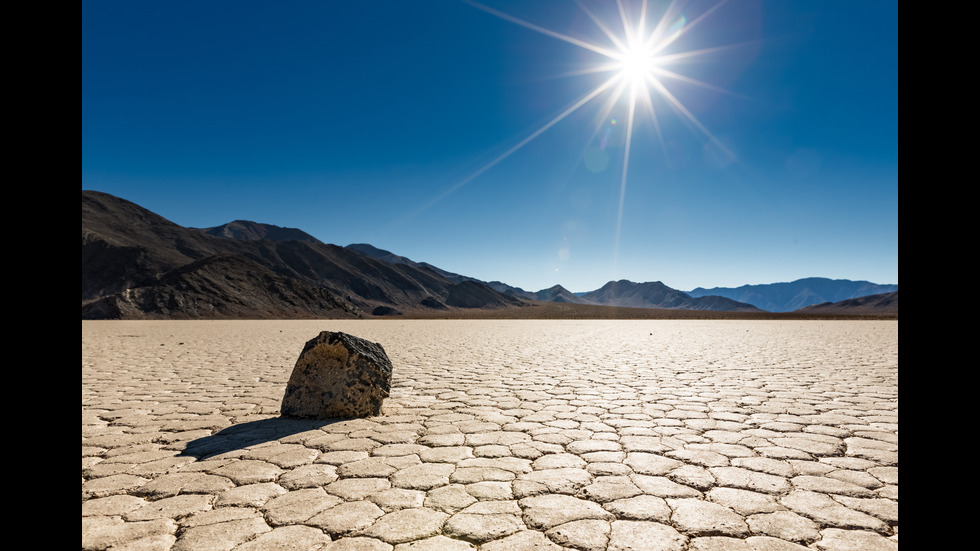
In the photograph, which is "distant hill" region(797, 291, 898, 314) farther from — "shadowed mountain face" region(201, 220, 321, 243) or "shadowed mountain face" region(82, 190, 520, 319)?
"shadowed mountain face" region(201, 220, 321, 243)

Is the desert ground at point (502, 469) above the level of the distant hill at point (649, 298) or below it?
above

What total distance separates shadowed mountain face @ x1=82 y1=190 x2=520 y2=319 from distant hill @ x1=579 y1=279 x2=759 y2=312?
91.9m

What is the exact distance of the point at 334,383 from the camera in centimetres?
386

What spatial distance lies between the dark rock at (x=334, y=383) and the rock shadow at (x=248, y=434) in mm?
101

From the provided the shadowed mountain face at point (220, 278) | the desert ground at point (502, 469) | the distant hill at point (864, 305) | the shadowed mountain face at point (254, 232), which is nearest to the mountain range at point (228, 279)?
the shadowed mountain face at point (220, 278)

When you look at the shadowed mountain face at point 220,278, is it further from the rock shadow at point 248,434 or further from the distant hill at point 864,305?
the distant hill at point 864,305

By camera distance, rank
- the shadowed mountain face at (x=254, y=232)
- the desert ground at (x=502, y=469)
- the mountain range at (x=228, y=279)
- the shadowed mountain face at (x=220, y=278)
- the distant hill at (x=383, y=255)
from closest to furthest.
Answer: the desert ground at (x=502, y=469) → the shadowed mountain face at (x=220, y=278) → the mountain range at (x=228, y=279) → the shadowed mountain face at (x=254, y=232) → the distant hill at (x=383, y=255)

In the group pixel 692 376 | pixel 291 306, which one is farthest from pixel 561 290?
pixel 692 376

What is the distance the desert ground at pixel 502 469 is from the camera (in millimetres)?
1937

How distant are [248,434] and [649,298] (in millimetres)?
182166

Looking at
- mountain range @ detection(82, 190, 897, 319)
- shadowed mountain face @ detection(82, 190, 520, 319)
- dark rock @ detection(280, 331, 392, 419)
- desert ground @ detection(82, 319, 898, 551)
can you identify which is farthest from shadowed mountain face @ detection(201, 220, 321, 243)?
desert ground @ detection(82, 319, 898, 551)

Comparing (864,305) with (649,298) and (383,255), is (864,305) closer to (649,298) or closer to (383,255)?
(649,298)

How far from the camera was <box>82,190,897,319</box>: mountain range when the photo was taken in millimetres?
33688
